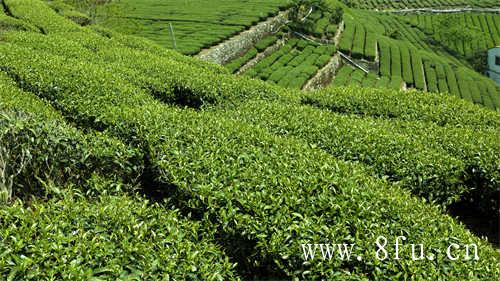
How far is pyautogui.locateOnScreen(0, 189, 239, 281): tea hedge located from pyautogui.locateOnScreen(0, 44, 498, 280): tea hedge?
577 millimetres

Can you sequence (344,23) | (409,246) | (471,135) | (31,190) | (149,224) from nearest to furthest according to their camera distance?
(409,246) < (149,224) < (31,190) < (471,135) < (344,23)

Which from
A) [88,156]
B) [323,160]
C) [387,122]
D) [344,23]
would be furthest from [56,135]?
[344,23]

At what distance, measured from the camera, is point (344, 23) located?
208ft

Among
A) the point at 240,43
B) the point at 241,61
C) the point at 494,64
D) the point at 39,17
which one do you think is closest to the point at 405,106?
the point at 39,17

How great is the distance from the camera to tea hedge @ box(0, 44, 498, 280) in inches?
212

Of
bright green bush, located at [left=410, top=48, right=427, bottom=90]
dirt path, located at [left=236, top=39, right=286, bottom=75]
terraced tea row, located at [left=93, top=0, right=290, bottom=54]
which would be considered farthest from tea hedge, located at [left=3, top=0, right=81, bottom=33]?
bright green bush, located at [left=410, top=48, right=427, bottom=90]

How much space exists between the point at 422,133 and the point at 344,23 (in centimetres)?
5772

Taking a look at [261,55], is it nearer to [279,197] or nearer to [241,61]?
[241,61]

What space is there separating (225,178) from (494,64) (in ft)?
246

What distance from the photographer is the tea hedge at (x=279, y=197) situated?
5.39m

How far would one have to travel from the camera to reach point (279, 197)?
6.25m

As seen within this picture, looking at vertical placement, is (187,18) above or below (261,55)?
above

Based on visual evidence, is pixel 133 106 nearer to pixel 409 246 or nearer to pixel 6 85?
pixel 6 85

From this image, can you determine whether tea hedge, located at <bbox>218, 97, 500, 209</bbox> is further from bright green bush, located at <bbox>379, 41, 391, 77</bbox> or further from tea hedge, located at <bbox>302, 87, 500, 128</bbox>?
bright green bush, located at <bbox>379, 41, 391, 77</bbox>
